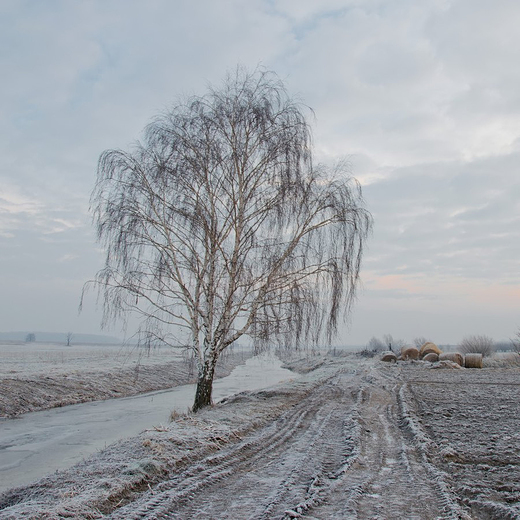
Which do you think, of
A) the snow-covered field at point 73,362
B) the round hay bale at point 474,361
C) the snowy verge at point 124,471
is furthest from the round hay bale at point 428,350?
the snowy verge at point 124,471

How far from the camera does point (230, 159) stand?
12.1 meters

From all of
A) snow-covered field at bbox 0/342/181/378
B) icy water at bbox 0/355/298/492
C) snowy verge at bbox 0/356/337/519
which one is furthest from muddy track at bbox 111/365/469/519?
snow-covered field at bbox 0/342/181/378

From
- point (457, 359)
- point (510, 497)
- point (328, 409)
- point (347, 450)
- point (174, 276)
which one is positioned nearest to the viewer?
point (510, 497)

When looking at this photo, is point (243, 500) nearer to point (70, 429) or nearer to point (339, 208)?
point (339, 208)

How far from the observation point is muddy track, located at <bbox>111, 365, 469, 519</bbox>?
4195 millimetres

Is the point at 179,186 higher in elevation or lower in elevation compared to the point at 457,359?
higher

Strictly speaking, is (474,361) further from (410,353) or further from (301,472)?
(301,472)

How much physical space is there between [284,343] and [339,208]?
413 cm

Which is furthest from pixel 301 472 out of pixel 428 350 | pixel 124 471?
pixel 428 350

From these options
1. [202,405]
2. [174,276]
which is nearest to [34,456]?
[202,405]

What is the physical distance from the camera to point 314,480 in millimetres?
5020

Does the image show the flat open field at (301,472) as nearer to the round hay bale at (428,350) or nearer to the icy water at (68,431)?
the icy water at (68,431)

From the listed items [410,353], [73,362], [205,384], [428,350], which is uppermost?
[428,350]

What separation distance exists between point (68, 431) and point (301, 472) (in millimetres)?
9166
